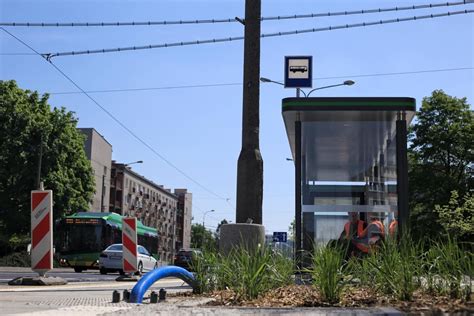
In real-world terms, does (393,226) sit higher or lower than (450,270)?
higher

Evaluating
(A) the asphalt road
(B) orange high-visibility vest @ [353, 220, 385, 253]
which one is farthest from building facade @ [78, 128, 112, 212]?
(B) orange high-visibility vest @ [353, 220, 385, 253]

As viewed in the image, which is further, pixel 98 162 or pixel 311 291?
pixel 98 162

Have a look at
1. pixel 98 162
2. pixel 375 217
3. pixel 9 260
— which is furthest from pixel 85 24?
pixel 98 162

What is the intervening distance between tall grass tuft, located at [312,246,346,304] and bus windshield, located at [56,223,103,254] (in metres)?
28.0

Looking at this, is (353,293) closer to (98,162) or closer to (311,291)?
(311,291)

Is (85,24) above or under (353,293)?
above

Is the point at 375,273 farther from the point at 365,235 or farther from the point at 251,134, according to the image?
the point at 365,235

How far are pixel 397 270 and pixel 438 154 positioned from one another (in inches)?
1612

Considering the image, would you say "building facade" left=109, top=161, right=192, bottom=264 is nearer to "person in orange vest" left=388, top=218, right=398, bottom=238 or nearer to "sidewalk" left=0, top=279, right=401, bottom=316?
"person in orange vest" left=388, top=218, right=398, bottom=238

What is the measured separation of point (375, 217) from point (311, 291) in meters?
6.16

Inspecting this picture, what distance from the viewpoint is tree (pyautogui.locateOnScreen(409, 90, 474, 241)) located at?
4256 cm

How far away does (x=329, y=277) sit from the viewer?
6.14 m

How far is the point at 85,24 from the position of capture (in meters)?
18.7

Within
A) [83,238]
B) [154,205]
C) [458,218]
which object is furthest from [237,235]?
[154,205]
